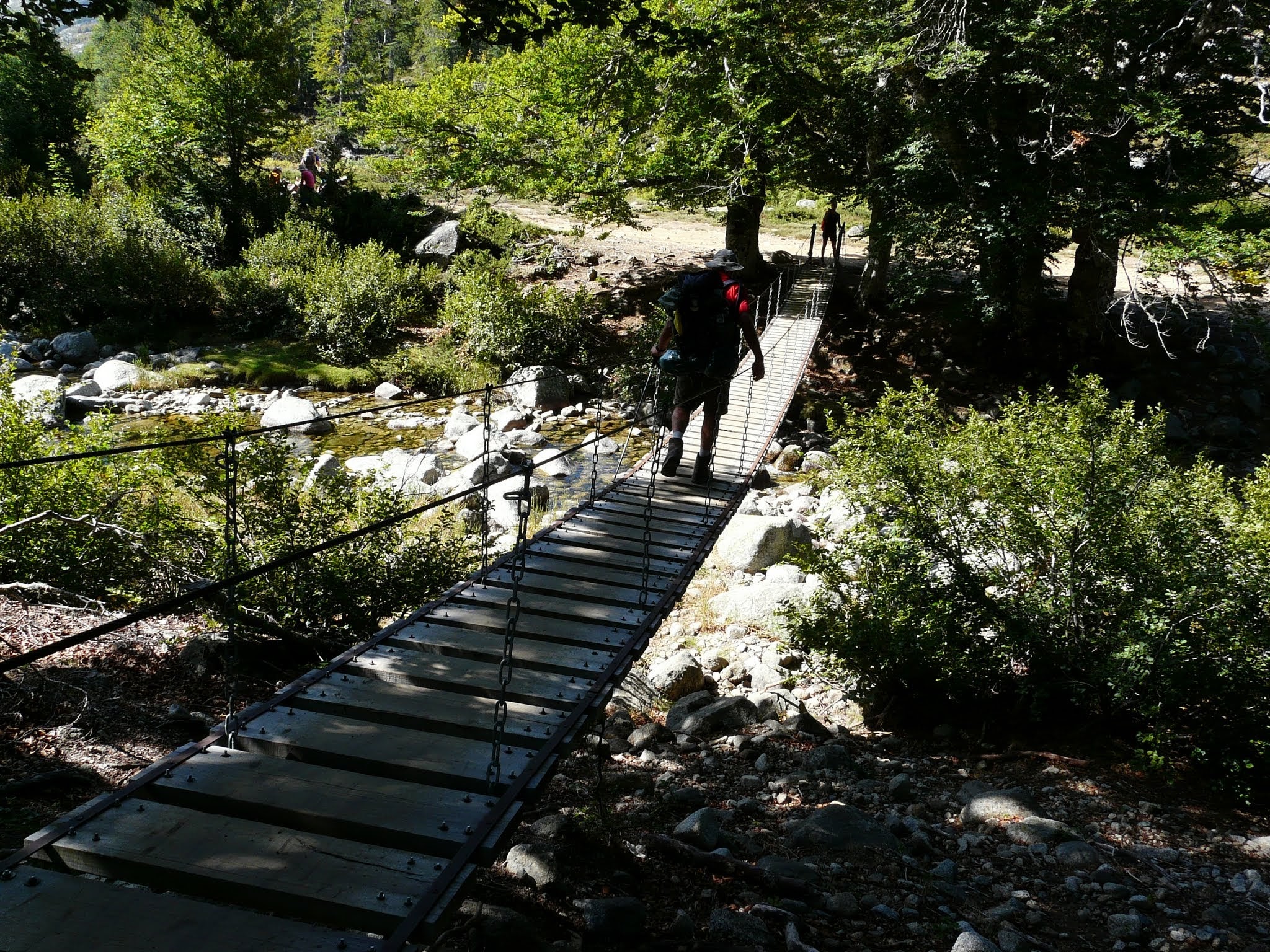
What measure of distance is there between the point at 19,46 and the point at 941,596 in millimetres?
6758

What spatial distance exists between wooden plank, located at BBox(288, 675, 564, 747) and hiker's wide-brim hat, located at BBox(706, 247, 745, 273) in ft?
11.2

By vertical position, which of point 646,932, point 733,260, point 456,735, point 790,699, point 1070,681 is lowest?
point 790,699

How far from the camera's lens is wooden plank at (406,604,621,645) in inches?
136

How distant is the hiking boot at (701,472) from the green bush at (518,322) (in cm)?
847

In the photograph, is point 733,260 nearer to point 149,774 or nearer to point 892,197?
point 149,774

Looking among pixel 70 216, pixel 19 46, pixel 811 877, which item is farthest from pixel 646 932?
pixel 70 216

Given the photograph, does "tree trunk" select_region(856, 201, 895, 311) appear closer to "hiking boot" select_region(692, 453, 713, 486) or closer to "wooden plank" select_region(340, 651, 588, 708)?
"hiking boot" select_region(692, 453, 713, 486)

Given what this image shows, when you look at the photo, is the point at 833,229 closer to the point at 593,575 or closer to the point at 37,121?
the point at 593,575

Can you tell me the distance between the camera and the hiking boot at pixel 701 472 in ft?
19.2

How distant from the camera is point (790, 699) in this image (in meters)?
5.64

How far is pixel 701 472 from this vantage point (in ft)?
19.4

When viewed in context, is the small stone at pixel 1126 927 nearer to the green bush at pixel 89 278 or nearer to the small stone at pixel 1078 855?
the small stone at pixel 1078 855

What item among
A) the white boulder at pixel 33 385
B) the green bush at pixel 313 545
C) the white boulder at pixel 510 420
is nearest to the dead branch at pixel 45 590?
the green bush at pixel 313 545

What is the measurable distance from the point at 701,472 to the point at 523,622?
2546 mm
